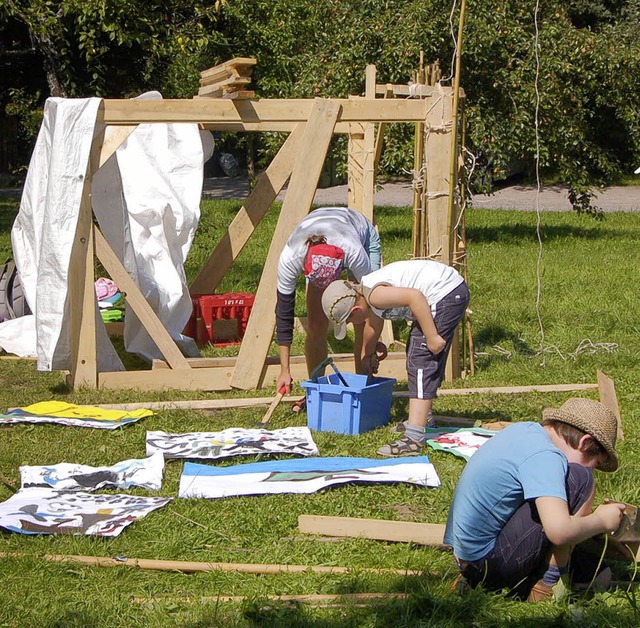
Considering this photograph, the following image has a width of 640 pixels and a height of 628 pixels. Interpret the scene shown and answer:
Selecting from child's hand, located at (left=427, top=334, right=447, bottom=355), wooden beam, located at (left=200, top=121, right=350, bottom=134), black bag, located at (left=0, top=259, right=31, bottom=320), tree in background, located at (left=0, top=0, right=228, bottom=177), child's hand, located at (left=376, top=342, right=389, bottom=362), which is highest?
tree in background, located at (left=0, top=0, right=228, bottom=177)

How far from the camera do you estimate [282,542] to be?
14.1 ft

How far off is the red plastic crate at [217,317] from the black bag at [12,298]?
161 cm

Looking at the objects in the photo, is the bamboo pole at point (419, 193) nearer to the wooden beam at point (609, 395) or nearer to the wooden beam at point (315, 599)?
the wooden beam at point (609, 395)

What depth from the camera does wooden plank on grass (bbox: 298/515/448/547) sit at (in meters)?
4.20

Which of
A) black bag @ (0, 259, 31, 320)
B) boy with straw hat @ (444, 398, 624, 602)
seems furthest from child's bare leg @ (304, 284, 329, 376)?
black bag @ (0, 259, 31, 320)

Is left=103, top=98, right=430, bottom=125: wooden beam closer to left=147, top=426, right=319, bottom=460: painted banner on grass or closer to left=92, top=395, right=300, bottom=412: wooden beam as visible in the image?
left=92, top=395, right=300, bottom=412: wooden beam

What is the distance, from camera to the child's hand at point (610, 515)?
346 cm

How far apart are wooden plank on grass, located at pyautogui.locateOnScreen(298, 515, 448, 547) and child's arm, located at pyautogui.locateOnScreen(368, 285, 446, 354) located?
4.75 ft

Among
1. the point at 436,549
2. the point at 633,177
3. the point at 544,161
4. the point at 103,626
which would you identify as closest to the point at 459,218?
the point at 436,549

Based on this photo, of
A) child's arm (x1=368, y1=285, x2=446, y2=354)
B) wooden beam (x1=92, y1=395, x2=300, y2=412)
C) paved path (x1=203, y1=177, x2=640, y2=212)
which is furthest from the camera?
paved path (x1=203, y1=177, x2=640, y2=212)

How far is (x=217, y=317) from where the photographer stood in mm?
8758

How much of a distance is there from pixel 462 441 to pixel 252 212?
3.42 m

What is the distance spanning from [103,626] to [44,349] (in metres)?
3.79

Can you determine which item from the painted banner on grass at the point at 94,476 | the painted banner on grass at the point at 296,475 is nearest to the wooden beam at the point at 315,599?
the painted banner on grass at the point at 296,475
